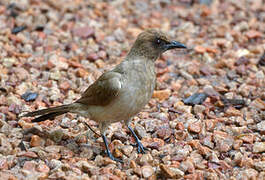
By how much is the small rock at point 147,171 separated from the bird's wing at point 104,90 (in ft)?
2.86

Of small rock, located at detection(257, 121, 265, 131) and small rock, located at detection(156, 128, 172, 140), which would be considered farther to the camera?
small rock, located at detection(257, 121, 265, 131)

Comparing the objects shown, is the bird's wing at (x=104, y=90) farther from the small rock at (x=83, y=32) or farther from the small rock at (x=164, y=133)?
the small rock at (x=83, y=32)

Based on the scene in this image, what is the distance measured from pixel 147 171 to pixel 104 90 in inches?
41.8

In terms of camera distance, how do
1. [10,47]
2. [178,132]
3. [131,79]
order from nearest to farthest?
[131,79] → [178,132] → [10,47]

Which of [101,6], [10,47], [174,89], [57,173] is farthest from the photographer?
[101,6]

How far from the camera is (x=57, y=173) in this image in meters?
4.77

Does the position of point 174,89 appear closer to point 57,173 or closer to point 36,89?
point 36,89

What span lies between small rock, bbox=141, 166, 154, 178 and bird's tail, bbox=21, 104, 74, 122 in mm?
Answer: 1286

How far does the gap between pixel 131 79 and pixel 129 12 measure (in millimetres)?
4299

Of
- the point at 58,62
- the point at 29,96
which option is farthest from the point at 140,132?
the point at 58,62

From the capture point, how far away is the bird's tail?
18.8 ft

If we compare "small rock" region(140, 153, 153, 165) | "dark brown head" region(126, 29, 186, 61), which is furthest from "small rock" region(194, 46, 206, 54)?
"small rock" region(140, 153, 153, 165)

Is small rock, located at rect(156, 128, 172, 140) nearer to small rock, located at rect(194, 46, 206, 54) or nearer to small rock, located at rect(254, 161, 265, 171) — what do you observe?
small rock, located at rect(254, 161, 265, 171)

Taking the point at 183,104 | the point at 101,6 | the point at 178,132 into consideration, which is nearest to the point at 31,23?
the point at 101,6
